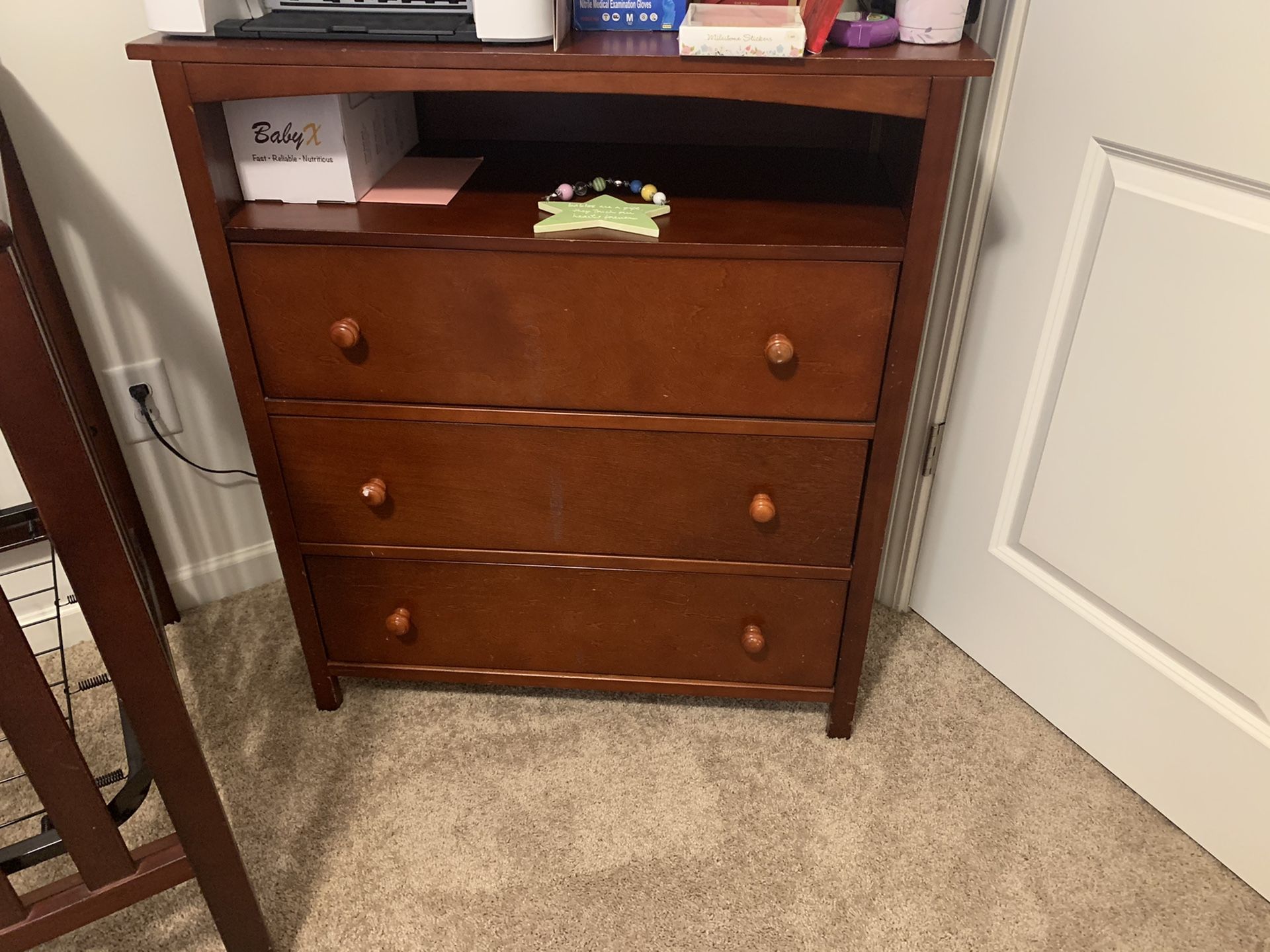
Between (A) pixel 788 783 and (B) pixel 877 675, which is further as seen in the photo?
(B) pixel 877 675

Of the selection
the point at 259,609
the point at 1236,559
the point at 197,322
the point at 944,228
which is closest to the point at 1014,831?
the point at 1236,559

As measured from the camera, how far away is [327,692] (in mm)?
1304

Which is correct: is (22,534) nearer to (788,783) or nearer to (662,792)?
(662,792)

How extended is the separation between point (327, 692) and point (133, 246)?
673mm

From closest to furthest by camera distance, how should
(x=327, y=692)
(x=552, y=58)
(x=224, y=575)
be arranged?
1. (x=552, y=58)
2. (x=327, y=692)
3. (x=224, y=575)

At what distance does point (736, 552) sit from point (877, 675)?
0.41 metres

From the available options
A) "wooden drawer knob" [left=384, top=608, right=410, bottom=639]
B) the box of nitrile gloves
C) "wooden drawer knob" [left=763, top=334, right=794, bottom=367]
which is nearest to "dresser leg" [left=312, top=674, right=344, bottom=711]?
"wooden drawer knob" [left=384, top=608, right=410, bottom=639]

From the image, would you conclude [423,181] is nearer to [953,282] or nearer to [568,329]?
[568,329]

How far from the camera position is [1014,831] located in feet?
3.82

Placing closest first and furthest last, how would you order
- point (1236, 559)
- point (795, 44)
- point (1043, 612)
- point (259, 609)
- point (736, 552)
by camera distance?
point (795, 44)
point (1236, 559)
point (736, 552)
point (1043, 612)
point (259, 609)

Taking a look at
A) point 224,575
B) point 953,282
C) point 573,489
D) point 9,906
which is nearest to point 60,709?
point 9,906

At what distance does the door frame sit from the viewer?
1.10m

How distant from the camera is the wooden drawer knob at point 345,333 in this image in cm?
97

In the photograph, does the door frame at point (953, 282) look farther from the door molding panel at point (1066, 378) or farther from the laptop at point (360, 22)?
the laptop at point (360, 22)
